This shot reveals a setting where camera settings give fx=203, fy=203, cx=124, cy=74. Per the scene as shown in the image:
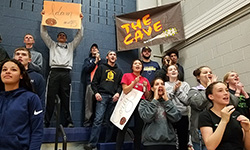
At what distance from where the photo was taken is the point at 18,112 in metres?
1.49

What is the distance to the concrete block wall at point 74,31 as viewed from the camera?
3.82 m

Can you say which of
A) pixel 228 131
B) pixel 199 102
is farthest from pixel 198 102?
pixel 228 131

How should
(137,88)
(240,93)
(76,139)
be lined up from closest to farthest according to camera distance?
(240,93), (137,88), (76,139)

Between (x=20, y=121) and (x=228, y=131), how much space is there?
1.51 m

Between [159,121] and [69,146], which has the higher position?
[159,121]

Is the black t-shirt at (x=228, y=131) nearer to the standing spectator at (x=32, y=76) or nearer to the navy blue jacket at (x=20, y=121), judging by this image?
the navy blue jacket at (x=20, y=121)

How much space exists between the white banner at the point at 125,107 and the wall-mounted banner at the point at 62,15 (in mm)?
1838

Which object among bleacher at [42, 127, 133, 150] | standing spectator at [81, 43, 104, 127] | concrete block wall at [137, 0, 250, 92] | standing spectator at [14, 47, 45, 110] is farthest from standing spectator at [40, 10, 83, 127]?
concrete block wall at [137, 0, 250, 92]

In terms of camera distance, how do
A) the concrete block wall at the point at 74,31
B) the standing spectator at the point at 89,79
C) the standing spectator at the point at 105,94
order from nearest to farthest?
the standing spectator at the point at 105,94, the standing spectator at the point at 89,79, the concrete block wall at the point at 74,31

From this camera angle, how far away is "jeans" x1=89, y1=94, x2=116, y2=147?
2682 millimetres

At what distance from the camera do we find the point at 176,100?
8.00 ft

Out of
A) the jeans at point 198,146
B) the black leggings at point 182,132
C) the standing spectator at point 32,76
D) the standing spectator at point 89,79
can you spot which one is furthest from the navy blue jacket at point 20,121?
the standing spectator at point 89,79

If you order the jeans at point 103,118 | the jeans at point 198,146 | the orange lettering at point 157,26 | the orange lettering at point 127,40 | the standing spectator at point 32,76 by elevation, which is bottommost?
the jeans at point 198,146

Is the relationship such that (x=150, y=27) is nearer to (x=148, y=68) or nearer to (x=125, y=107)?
(x=148, y=68)
